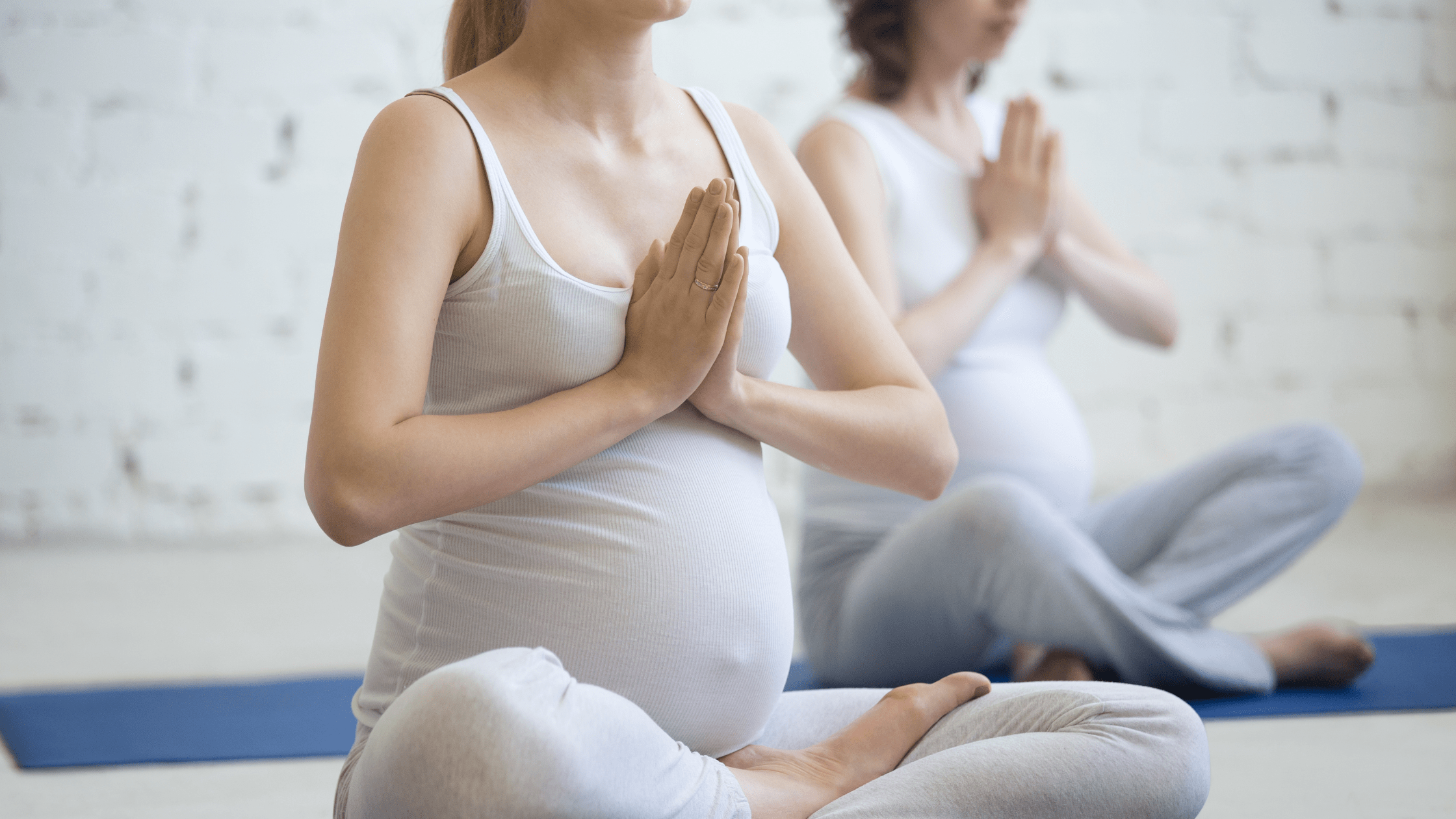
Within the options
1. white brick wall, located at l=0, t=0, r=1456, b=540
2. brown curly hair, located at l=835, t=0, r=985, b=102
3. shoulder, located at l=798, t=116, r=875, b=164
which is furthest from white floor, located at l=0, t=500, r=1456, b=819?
brown curly hair, located at l=835, t=0, r=985, b=102

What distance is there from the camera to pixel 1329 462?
6.33ft

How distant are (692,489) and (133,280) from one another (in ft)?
8.88

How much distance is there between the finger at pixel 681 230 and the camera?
99 cm

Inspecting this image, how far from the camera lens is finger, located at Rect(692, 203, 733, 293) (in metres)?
0.98

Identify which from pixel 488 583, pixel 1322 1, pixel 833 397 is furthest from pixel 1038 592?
pixel 1322 1

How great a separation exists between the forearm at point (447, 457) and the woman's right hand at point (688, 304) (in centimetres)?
3

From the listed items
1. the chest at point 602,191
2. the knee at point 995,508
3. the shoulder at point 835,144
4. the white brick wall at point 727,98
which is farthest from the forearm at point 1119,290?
the white brick wall at point 727,98

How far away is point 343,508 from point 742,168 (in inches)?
19.7

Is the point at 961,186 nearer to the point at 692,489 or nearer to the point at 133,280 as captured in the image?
the point at 692,489

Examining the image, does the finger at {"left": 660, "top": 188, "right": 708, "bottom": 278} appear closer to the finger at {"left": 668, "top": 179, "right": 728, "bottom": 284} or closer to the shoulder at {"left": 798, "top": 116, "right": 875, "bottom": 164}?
the finger at {"left": 668, "top": 179, "right": 728, "bottom": 284}

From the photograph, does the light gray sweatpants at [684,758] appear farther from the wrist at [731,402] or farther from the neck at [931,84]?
the neck at [931,84]

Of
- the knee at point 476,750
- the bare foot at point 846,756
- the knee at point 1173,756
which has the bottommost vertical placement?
the bare foot at point 846,756

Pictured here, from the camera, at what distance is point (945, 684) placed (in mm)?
1164

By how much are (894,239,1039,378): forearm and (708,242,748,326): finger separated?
0.82 metres
